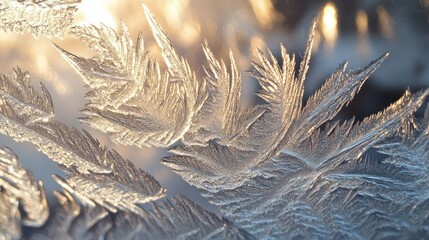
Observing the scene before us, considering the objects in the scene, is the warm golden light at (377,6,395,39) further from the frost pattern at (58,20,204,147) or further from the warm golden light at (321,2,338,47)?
the frost pattern at (58,20,204,147)

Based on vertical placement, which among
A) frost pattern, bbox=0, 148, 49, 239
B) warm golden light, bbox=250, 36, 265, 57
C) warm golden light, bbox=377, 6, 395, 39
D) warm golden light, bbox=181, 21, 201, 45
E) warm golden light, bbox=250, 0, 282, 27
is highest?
warm golden light, bbox=377, 6, 395, 39

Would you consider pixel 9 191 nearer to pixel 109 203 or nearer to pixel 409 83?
pixel 109 203

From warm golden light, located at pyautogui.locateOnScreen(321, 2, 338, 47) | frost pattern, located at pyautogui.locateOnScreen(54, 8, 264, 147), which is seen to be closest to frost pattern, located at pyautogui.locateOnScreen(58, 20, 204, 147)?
frost pattern, located at pyautogui.locateOnScreen(54, 8, 264, 147)

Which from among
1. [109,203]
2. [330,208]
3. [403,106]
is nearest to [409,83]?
[403,106]

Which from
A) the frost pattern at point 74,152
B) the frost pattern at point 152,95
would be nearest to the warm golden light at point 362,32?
the frost pattern at point 152,95

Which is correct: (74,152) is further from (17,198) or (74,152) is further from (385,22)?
(385,22)

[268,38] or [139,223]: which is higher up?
[268,38]

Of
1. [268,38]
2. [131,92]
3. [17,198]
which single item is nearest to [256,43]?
[268,38]
